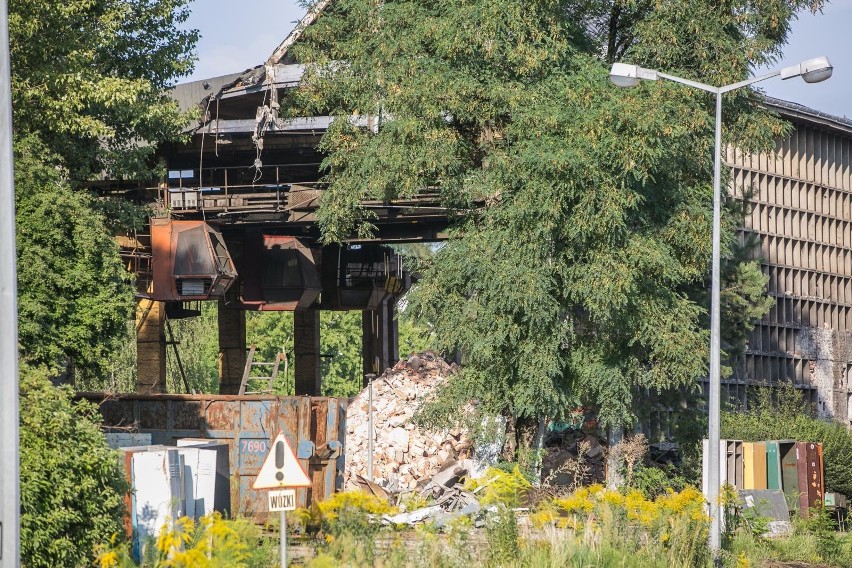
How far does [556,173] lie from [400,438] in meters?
13.5

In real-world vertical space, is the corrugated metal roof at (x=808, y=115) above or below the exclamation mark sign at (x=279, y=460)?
above

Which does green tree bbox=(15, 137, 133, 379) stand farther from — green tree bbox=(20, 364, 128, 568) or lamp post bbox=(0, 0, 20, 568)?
lamp post bbox=(0, 0, 20, 568)

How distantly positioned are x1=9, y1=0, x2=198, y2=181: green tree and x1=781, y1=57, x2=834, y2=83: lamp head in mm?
14592

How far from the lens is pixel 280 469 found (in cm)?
1445

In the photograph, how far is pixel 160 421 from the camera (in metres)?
29.3

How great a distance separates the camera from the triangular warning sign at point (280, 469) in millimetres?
14406

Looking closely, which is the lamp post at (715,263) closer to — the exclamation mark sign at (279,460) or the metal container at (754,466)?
the metal container at (754,466)

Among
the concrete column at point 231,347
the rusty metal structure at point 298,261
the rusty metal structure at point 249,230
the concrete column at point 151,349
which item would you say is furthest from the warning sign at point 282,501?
the concrete column at point 231,347

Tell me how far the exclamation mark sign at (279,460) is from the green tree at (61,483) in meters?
3.16

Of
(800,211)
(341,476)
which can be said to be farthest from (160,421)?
(800,211)

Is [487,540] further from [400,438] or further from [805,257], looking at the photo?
[805,257]

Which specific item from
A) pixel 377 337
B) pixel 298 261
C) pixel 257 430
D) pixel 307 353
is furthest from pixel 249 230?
pixel 257 430

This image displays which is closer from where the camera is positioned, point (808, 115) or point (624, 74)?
point (624, 74)

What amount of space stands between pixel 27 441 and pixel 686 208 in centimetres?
1707
